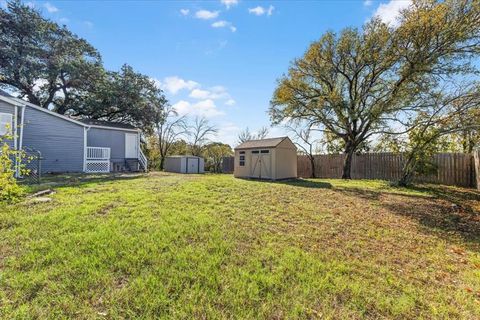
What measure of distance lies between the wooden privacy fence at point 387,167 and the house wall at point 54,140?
14.6 meters

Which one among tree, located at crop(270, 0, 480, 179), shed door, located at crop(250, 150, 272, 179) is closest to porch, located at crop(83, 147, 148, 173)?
shed door, located at crop(250, 150, 272, 179)

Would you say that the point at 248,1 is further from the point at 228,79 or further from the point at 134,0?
the point at 228,79

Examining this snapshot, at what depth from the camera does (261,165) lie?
1312 centimetres

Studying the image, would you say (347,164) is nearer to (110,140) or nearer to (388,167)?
(388,167)

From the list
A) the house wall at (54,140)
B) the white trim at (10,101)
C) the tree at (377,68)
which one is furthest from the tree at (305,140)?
the white trim at (10,101)

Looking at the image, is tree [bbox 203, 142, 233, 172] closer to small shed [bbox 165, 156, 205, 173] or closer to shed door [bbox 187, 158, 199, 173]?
small shed [bbox 165, 156, 205, 173]

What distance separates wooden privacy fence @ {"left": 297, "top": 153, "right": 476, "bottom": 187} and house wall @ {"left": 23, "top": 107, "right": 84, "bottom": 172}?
1464 centimetres

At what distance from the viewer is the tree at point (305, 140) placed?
16594 mm

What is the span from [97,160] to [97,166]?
1.23 feet

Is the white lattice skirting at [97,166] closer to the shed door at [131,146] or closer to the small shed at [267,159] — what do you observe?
the shed door at [131,146]

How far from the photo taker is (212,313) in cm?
201

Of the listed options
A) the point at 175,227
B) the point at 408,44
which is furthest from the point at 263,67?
the point at 175,227

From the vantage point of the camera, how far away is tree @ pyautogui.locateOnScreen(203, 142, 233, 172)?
22.8 meters

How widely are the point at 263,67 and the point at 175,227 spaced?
371 inches
